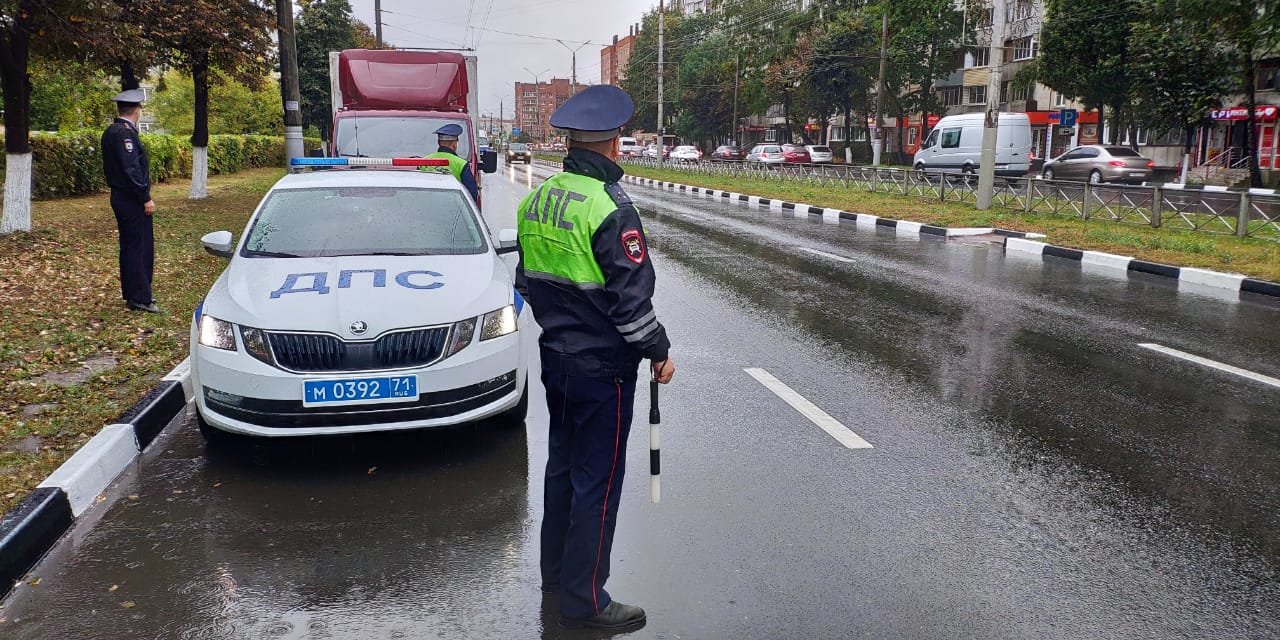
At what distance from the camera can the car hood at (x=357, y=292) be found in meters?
4.59

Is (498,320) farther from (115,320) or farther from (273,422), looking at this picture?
(115,320)

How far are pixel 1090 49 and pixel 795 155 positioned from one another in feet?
51.6

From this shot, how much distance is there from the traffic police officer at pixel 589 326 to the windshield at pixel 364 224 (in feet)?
8.51

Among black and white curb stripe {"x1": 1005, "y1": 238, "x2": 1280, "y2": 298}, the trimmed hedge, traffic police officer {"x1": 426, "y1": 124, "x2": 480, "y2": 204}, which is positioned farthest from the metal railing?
the trimmed hedge

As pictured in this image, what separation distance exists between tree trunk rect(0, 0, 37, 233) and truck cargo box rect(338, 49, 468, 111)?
423cm

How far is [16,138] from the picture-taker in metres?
12.3

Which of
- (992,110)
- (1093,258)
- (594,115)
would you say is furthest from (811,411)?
(992,110)

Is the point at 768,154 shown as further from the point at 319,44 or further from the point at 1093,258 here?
the point at 1093,258

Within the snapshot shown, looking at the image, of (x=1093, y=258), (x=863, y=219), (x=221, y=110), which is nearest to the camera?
(x=1093, y=258)

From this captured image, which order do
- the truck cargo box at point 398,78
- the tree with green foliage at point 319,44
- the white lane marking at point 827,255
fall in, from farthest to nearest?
the tree with green foliage at point 319,44 → the truck cargo box at point 398,78 → the white lane marking at point 827,255

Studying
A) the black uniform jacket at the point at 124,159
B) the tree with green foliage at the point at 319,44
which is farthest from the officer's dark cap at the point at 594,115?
the tree with green foliage at the point at 319,44

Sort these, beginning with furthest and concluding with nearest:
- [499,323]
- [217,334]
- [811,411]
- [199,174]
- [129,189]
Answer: [199,174]
[129,189]
[811,411]
[499,323]
[217,334]

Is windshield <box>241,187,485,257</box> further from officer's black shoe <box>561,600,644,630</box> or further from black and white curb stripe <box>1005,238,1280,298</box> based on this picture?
black and white curb stripe <box>1005,238,1280,298</box>

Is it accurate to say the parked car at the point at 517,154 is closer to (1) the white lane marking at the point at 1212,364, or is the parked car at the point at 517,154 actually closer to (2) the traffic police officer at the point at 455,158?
(2) the traffic police officer at the point at 455,158
